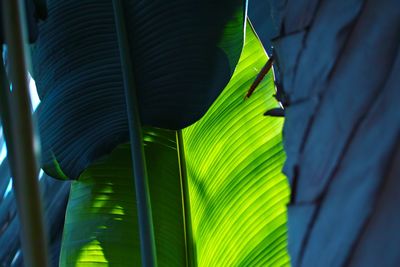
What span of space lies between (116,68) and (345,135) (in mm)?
644

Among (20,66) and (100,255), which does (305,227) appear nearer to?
(20,66)

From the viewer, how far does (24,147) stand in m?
0.30

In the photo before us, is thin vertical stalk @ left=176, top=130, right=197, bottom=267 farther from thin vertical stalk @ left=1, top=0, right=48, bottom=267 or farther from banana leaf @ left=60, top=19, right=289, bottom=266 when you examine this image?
thin vertical stalk @ left=1, top=0, right=48, bottom=267

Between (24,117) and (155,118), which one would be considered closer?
(24,117)

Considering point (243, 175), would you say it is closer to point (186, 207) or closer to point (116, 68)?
point (186, 207)

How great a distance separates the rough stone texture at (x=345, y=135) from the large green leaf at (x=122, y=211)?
66 centimetres

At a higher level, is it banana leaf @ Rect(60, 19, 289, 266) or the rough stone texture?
banana leaf @ Rect(60, 19, 289, 266)

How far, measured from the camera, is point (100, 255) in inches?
38.7

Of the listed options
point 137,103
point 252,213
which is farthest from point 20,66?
point 252,213

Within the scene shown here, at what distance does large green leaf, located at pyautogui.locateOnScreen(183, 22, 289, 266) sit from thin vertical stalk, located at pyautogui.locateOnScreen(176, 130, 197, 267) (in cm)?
2

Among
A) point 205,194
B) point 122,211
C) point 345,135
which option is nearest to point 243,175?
point 205,194

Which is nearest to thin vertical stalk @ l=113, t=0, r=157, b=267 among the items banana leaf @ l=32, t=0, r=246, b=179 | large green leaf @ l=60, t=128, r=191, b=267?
banana leaf @ l=32, t=0, r=246, b=179

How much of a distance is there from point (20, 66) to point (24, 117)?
1.2 inches

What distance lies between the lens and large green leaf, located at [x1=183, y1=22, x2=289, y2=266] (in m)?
0.94
